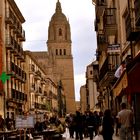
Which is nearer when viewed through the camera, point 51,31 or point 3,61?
point 3,61

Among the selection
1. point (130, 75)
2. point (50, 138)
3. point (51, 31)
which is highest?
point (51, 31)

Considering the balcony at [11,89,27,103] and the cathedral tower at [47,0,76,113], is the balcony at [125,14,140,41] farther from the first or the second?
the cathedral tower at [47,0,76,113]

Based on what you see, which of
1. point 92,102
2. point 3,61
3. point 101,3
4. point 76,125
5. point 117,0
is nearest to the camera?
point 76,125

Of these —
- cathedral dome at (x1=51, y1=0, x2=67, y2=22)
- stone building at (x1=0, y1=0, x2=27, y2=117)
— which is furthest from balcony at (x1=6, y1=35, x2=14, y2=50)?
cathedral dome at (x1=51, y1=0, x2=67, y2=22)

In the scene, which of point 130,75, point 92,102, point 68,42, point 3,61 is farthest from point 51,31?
point 130,75

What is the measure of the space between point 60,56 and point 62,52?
1.59 metres

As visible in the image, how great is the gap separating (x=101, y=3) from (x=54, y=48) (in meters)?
124

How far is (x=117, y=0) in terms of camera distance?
2759 centimetres

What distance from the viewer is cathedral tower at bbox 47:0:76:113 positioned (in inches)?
6344

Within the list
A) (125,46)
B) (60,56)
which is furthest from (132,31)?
(60,56)

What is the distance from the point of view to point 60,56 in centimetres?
16225

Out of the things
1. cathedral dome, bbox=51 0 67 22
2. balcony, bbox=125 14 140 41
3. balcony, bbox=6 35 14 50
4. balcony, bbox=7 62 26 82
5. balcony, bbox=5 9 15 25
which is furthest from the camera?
cathedral dome, bbox=51 0 67 22

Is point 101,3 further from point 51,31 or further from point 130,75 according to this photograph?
point 51,31

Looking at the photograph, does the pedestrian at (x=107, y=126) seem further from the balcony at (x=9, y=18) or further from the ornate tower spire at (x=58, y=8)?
the ornate tower spire at (x=58, y=8)
